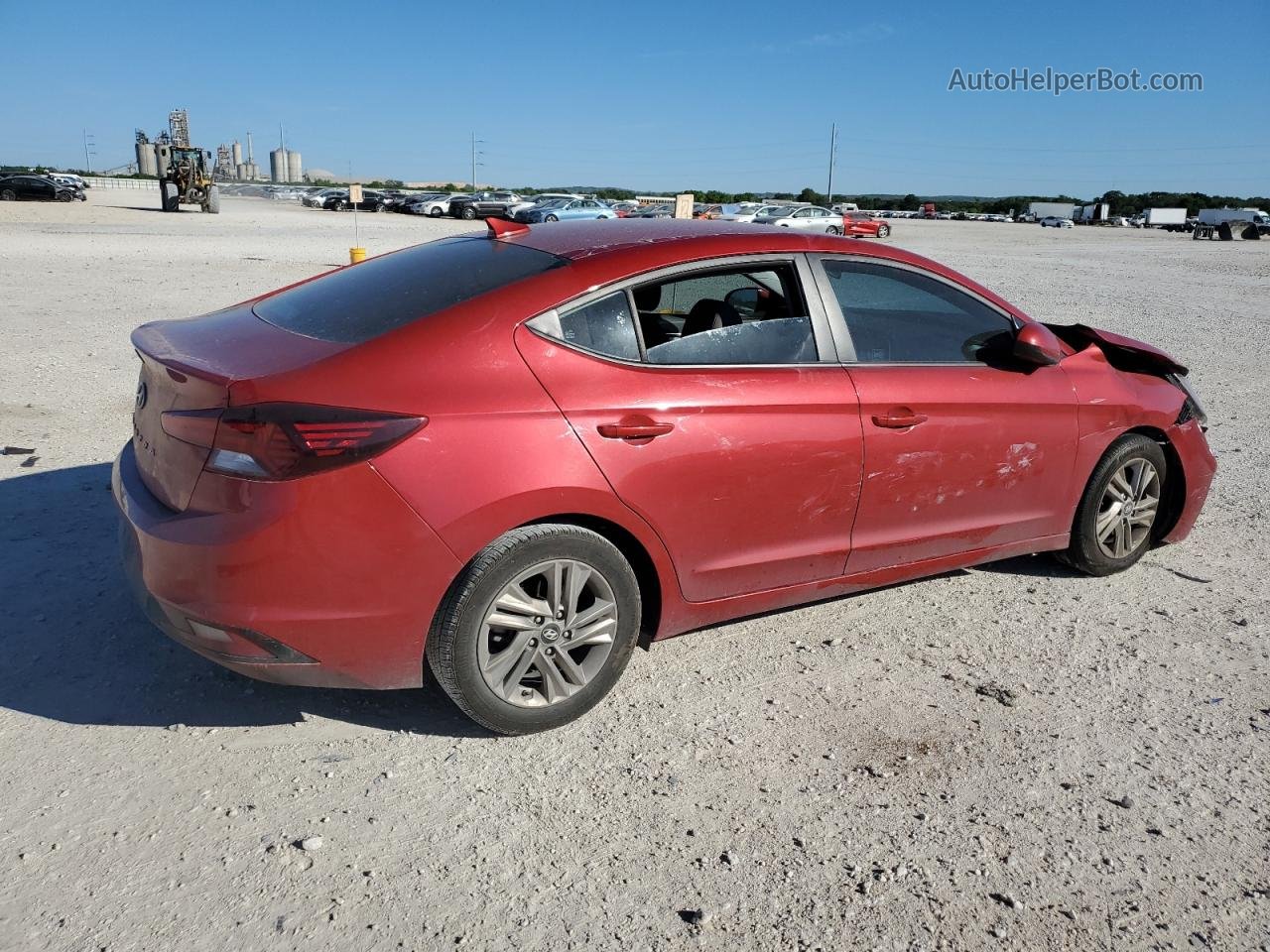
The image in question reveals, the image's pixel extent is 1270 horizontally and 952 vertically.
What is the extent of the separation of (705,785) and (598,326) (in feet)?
4.97

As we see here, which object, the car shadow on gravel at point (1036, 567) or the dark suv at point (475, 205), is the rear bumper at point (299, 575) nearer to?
the car shadow on gravel at point (1036, 567)

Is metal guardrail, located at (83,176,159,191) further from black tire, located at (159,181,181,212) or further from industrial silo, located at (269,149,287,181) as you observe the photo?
industrial silo, located at (269,149,287,181)

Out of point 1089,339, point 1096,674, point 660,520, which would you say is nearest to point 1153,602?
point 1096,674

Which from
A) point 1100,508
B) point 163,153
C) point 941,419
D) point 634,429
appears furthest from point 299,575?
point 163,153

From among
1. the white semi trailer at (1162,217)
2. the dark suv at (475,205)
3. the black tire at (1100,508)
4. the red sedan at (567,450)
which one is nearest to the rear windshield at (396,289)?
the red sedan at (567,450)

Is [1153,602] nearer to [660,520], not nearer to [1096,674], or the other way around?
[1096,674]

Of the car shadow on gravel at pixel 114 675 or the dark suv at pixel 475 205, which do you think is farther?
the dark suv at pixel 475 205

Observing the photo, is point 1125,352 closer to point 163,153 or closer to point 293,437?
point 293,437

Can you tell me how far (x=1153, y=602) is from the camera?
183 inches

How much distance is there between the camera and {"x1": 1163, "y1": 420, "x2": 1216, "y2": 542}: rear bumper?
4934mm

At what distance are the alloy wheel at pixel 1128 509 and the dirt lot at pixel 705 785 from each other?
20 centimetres

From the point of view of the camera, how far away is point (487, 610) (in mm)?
3145

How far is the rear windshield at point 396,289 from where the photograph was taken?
3320mm

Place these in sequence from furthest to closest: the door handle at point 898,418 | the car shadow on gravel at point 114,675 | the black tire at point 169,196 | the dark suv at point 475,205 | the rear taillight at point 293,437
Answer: the dark suv at point 475,205, the black tire at point 169,196, the door handle at point 898,418, the car shadow on gravel at point 114,675, the rear taillight at point 293,437
